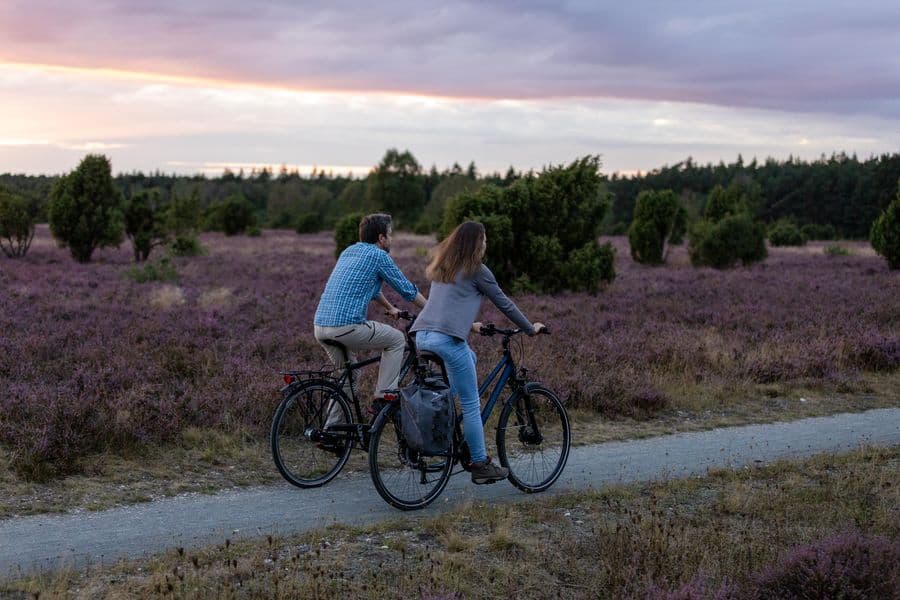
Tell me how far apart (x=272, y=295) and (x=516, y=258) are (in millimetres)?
6112

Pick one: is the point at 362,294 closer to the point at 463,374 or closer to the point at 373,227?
the point at 373,227

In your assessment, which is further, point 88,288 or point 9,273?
point 9,273

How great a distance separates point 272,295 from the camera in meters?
21.2

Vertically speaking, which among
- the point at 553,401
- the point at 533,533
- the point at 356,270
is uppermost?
the point at 356,270

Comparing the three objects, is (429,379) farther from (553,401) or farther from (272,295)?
(272,295)

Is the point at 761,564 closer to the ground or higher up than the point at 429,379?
closer to the ground

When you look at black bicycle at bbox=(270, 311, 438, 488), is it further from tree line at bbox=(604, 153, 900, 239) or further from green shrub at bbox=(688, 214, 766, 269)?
tree line at bbox=(604, 153, 900, 239)

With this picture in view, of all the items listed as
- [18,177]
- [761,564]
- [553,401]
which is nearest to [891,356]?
[553,401]

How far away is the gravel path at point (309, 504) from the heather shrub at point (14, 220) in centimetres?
2749

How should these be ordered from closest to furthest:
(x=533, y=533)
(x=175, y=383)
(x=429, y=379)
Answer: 1. (x=533, y=533)
2. (x=429, y=379)
3. (x=175, y=383)

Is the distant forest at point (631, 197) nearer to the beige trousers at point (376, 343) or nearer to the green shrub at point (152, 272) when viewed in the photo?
the green shrub at point (152, 272)

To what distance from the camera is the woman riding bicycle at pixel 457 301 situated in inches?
263

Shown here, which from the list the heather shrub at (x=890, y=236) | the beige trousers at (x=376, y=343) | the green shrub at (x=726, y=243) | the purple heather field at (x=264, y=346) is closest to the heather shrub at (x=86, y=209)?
the purple heather field at (x=264, y=346)

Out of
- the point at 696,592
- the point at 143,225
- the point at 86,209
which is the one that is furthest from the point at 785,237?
the point at 696,592
